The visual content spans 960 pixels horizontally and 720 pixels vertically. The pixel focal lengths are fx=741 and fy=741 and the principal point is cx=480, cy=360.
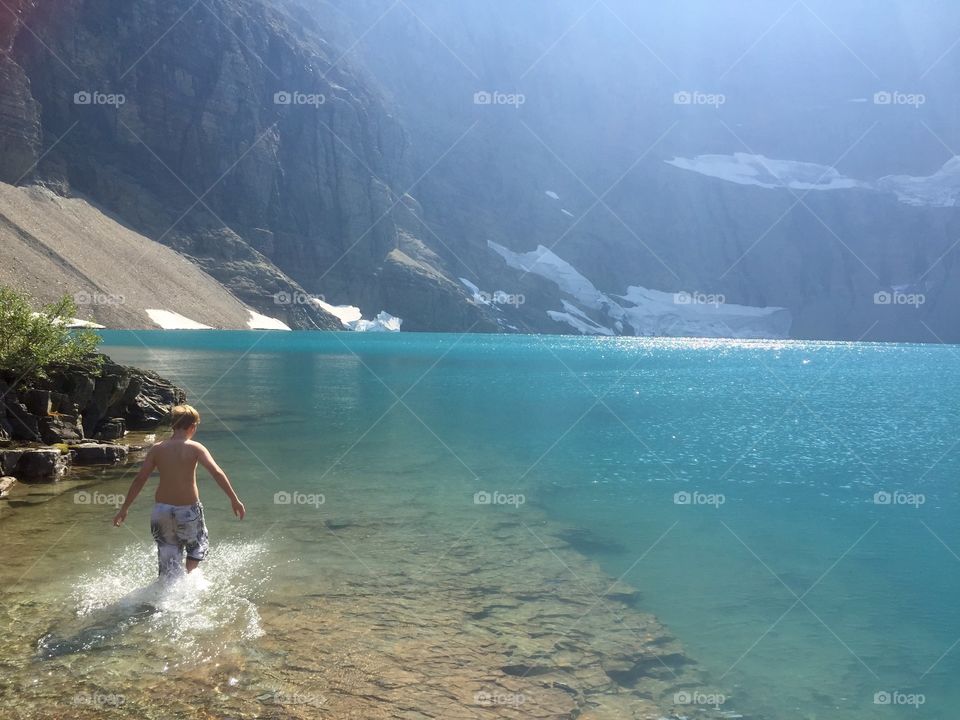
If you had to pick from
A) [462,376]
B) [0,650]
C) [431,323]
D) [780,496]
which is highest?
[431,323]

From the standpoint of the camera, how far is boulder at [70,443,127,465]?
19922 millimetres

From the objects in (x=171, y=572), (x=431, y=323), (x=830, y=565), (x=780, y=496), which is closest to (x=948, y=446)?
(x=780, y=496)

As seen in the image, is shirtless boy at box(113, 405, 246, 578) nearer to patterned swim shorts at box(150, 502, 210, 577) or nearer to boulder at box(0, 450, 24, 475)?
patterned swim shorts at box(150, 502, 210, 577)

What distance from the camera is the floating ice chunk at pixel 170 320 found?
10788cm

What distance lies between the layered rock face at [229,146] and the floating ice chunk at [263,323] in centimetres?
324

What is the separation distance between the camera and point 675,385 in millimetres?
53844

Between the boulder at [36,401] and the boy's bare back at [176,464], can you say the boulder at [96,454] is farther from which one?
the boy's bare back at [176,464]

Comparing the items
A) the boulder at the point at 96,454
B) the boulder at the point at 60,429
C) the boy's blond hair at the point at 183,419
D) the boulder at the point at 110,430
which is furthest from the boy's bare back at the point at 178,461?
the boulder at the point at 110,430

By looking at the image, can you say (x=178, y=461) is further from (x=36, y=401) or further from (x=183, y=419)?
(x=36, y=401)

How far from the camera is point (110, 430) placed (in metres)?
24.1

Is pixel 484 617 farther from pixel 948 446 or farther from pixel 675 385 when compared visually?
pixel 675 385

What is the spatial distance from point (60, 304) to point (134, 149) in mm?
143903

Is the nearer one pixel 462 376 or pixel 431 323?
pixel 462 376

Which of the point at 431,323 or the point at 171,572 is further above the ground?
the point at 431,323
